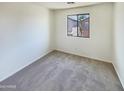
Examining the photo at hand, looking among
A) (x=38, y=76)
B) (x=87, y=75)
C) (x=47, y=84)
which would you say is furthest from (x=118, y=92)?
(x=38, y=76)

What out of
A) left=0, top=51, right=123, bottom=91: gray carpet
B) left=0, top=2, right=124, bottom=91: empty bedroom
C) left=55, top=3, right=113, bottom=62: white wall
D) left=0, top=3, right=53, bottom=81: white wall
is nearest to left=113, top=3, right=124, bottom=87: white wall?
left=0, top=2, right=124, bottom=91: empty bedroom

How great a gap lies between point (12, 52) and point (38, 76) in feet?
3.29

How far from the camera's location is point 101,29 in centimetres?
390

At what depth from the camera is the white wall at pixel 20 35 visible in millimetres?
2689

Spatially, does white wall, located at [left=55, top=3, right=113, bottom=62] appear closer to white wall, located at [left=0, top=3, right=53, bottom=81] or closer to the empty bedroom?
the empty bedroom

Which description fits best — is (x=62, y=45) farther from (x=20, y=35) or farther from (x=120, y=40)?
(x=120, y=40)

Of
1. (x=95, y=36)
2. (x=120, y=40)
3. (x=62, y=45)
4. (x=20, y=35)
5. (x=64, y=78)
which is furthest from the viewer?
(x=62, y=45)

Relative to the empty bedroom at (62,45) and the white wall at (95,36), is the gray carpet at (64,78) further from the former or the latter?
the white wall at (95,36)

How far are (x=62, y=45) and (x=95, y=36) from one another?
5.99 feet

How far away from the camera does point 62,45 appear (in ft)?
17.6

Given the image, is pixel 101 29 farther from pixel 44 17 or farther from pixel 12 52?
pixel 12 52

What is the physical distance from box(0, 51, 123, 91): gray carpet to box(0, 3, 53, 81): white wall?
1.13ft

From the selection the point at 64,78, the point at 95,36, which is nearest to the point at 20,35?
the point at 64,78

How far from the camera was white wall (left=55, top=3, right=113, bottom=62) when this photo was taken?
12.3ft
